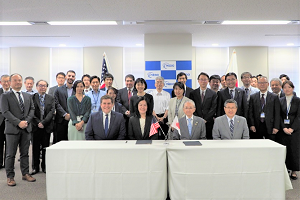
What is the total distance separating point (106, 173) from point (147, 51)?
4954 millimetres

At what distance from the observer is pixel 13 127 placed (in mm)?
3736

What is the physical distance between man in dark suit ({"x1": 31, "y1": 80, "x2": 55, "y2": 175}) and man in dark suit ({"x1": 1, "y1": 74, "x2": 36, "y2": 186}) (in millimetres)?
401

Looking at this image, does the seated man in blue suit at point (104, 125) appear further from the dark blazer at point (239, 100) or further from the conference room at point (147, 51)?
the dark blazer at point (239, 100)

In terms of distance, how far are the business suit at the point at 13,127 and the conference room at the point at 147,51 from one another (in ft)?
1.29

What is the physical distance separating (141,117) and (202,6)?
2.34m

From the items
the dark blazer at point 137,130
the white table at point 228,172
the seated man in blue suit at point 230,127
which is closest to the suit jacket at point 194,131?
the seated man in blue suit at point 230,127

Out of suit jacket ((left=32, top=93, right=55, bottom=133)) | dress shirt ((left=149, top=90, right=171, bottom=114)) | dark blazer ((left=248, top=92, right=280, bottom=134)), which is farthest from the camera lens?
dress shirt ((left=149, top=90, right=171, bottom=114))

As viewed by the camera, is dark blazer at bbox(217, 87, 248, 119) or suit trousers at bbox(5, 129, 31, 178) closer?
suit trousers at bbox(5, 129, 31, 178)

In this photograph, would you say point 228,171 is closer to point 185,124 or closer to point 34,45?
point 185,124

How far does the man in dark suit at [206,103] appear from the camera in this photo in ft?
14.4

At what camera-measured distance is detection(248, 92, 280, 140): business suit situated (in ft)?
13.5

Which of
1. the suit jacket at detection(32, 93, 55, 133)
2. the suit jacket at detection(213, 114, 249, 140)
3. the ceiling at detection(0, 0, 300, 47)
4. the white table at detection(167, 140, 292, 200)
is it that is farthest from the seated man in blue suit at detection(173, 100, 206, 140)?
the suit jacket at detection(32, 93, 55, 133)

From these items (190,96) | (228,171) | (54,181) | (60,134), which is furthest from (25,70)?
(228,171)

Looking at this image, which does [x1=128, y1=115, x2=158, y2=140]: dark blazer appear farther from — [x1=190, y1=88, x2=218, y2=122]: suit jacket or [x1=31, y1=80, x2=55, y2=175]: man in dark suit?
[x1=31, y1=80, x2=55, y2=175]: man in dark suit
